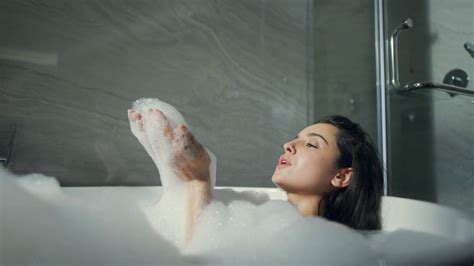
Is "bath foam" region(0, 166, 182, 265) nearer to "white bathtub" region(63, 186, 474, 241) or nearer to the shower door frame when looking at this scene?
"white bathtub" region(63, 186, 474, 241)

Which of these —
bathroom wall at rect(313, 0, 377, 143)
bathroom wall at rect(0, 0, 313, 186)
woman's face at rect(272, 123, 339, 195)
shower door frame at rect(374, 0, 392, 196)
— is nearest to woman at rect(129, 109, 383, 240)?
woman's face at rect(272, 123, 339, 195)

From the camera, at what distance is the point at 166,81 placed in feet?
5.47

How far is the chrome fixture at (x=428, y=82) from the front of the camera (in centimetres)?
157

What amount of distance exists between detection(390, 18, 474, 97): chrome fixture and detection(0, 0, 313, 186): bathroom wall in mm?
385

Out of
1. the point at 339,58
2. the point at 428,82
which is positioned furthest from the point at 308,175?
the point at 339,58

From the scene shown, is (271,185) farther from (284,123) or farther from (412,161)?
(412,161)

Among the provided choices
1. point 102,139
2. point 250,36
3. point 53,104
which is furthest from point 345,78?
point 53,104

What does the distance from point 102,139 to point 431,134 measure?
1339 mm

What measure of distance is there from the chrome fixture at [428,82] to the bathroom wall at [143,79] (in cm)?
39

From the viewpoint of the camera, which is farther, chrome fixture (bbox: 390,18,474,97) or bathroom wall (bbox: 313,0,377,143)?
bathroom wall (bbox: 313,0,377,143)

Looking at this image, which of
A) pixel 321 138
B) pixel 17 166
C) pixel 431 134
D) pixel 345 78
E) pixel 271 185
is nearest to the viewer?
pixel 321 138

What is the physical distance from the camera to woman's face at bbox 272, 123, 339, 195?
106cm

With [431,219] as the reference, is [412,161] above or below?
above

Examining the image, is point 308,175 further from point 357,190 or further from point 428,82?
point 428,82
